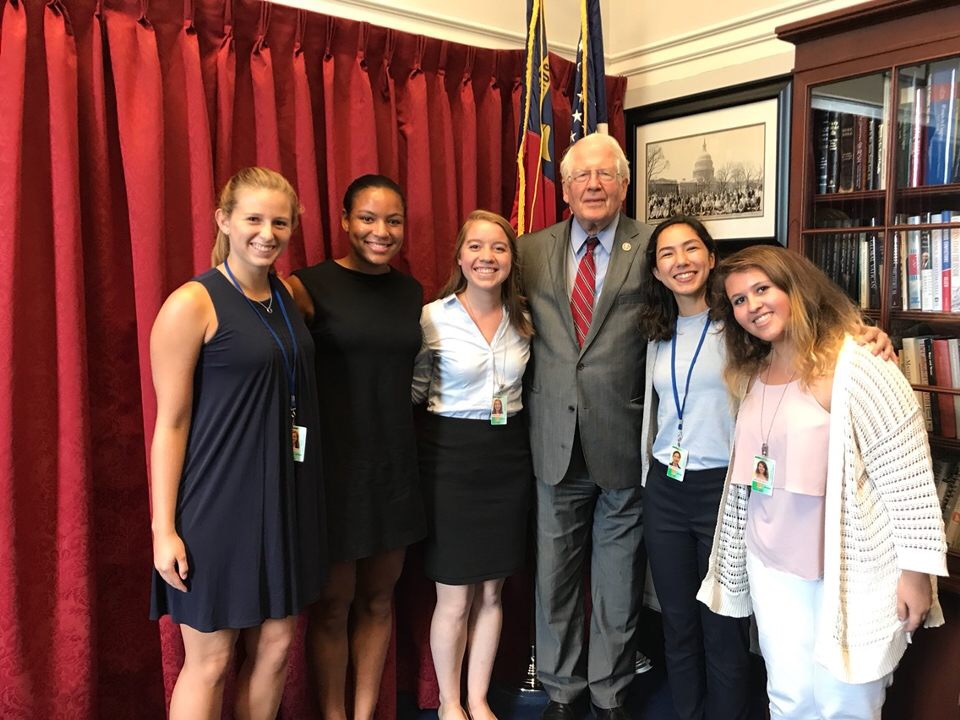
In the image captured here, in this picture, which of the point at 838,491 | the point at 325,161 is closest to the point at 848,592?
the point at 838,491

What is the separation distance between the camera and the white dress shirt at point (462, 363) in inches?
77.5

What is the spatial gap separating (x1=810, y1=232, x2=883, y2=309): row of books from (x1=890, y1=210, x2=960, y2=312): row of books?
4 cm

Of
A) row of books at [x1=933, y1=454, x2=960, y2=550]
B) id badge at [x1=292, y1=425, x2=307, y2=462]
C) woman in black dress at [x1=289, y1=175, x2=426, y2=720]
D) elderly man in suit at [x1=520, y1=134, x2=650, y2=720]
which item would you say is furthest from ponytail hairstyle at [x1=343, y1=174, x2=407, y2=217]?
row of books at [x1=933, y1=454, x2=960, y2=550]

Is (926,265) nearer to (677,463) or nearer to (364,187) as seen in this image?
(677,463)

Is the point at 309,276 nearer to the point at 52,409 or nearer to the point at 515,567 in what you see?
the point at 52,409

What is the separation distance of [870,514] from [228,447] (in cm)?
136

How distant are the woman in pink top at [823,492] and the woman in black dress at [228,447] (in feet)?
3.39

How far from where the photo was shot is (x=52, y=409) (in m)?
1.75

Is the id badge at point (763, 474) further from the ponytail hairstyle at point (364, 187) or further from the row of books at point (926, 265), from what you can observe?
the ponytail hairstyle at point (364, 187)

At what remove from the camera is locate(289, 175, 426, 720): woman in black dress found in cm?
181

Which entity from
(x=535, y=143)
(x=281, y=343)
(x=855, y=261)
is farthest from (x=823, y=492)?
(x=535, y=143)

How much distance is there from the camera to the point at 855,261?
193 centimetres

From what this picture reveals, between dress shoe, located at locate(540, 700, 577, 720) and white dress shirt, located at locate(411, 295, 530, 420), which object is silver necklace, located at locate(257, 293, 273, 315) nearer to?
white dress shirt, located at locate(411, 295, 530, 420)

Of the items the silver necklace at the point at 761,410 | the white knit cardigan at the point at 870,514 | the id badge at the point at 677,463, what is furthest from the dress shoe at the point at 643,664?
the silver necklace at the point at 761,410
